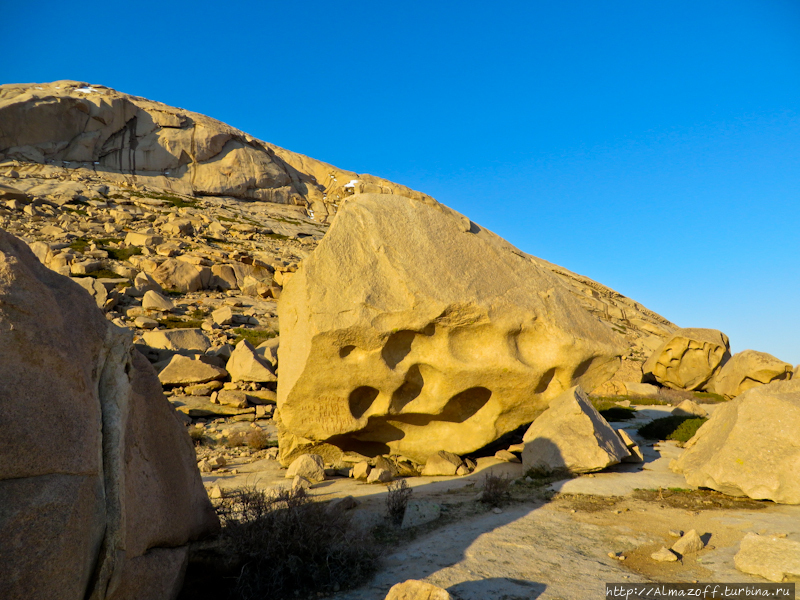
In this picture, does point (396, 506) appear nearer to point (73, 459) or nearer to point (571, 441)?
point (571, 441)

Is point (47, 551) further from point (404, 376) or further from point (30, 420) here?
point (404, 376)

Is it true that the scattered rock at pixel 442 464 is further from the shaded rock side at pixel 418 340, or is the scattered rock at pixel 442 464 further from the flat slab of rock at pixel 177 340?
the flat slab of rock at pixel 177 340

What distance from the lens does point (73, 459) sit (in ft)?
10.4

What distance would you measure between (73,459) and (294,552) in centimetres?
228

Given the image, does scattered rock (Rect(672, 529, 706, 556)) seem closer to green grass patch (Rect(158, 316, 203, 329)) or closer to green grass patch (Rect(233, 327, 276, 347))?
green grass patch (Rect(233, 327, 276, 347))

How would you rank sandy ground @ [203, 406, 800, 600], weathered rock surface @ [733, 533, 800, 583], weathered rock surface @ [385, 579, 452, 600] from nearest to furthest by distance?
1. weathered rock surface @ [385, 579, 452, 600]
2. weathered rock surface @ [733, 533, 800, 583]
3. sandy ground @ [203, 406, 800, 600]

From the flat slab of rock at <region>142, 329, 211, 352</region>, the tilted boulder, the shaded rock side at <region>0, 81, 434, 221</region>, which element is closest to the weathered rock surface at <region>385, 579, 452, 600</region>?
the flat slab of rock at <region>142, 329, 211, 352</region>

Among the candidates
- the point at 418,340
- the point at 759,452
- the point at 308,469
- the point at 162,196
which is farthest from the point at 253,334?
the point at 162,196

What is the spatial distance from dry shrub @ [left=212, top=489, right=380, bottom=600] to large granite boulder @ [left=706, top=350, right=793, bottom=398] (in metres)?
18.3

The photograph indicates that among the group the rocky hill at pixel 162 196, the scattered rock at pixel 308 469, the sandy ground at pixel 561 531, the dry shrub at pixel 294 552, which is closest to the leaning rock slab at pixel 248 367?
the sandy ground at pixel 561 531

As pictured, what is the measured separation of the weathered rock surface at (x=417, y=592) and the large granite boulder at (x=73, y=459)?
71.8 inches

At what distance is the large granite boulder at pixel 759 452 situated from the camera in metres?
6.41

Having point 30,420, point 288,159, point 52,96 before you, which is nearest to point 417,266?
point 30,420

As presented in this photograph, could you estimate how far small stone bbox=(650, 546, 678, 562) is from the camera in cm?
467
